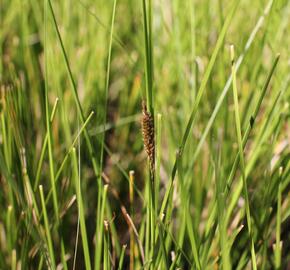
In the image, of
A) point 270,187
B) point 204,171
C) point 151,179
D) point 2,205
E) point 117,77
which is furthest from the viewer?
point 117,77

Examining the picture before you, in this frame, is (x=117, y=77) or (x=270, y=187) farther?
(x=117, y=77)

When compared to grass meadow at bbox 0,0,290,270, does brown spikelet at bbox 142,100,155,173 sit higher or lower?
higher

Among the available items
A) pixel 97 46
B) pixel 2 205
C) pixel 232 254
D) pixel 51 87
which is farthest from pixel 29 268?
pixel 97 46

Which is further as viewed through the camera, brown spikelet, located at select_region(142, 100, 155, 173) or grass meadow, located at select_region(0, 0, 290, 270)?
grass meadow, located at select_region(0, 0, 290, 270)

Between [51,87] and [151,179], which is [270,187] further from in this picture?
[51,87]

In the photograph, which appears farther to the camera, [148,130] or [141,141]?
[141,141]

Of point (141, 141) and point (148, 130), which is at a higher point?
point (148, 130)

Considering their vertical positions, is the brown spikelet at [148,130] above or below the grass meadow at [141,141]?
above

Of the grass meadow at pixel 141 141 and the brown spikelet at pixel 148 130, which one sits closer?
the brown spikelet at pixel 148 130
